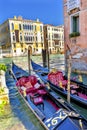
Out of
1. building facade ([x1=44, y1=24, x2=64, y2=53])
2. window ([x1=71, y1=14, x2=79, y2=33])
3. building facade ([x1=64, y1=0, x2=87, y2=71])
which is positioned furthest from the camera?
building facade ([x1=44, y1=24, x2=64, y2=53])

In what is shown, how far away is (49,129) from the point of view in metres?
2.85

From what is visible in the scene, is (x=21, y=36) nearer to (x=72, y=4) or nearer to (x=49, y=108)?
(x=72, y=4)

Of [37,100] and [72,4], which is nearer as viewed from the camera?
[37,100]

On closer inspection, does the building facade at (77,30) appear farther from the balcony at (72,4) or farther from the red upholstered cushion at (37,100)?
the red upholstered cushion at (37,100)

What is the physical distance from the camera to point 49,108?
4.05 meters

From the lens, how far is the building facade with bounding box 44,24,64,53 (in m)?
37.8

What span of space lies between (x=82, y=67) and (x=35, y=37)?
2717 cm

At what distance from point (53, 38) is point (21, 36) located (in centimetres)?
844

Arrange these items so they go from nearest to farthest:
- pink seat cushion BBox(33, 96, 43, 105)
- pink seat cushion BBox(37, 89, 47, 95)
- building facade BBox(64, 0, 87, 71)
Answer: pink seat cushion BBox(33, 96, 43, 105) < pink seat cushion BBox(37, 89, 47, 95) < building facade BBox(64, 0, 87, 71)

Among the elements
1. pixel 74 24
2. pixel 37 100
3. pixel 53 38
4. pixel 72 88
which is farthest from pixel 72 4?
pixel 53 38

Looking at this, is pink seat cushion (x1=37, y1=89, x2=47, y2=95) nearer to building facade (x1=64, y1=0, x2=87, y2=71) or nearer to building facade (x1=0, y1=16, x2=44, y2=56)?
building facade (x1=64, y1=0, x2=87, y2=71)

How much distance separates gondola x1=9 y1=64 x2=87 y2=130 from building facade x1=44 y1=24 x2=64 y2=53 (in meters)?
32.3

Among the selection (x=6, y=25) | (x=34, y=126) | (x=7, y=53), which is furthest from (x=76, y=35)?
(x=6, y=25)

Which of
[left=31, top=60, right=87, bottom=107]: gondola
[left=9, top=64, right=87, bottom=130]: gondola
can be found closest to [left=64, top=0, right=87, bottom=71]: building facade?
[left=31, top=60, right=87, bottom=107]: gondola
